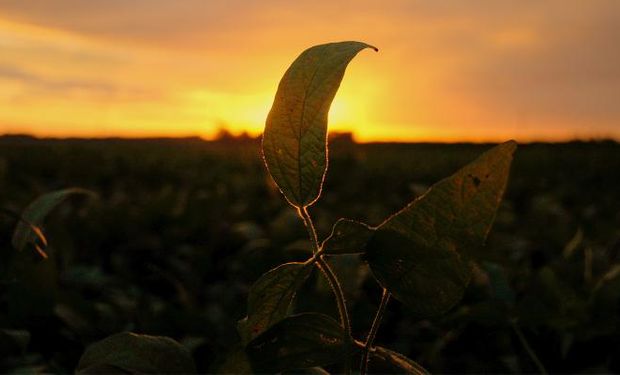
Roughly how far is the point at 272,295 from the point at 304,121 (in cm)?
15

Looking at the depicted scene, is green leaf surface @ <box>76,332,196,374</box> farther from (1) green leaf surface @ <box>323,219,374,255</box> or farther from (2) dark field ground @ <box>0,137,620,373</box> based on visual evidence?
(1) green leaf surface @ <box>323,219,374,255</box>

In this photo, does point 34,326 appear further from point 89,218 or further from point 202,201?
point 202,201

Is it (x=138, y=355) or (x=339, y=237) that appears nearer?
(x=339, y=237)

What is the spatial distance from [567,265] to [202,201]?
138cm

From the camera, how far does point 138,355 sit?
0.75 m

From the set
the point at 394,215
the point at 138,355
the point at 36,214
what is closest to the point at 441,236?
the point at 394,215

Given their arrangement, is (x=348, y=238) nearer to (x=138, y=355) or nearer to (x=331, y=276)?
(x=331, y=276)

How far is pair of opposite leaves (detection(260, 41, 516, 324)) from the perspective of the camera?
0.56 metres

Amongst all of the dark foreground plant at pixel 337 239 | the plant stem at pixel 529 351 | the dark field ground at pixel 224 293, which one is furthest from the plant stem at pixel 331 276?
the plant stem at pixel 529 351

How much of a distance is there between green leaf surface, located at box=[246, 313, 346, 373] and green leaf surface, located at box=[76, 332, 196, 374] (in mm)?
163

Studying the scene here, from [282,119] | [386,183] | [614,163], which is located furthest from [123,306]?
[614,163]

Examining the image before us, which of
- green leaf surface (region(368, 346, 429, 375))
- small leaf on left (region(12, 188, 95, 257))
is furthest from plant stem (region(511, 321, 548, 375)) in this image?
small leaf on left (region(12, 188, 95, 257))

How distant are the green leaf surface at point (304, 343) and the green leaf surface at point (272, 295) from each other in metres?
0.01

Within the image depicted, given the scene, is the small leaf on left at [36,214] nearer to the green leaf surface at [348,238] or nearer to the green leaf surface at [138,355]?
the green leaf surface at [138,355]
